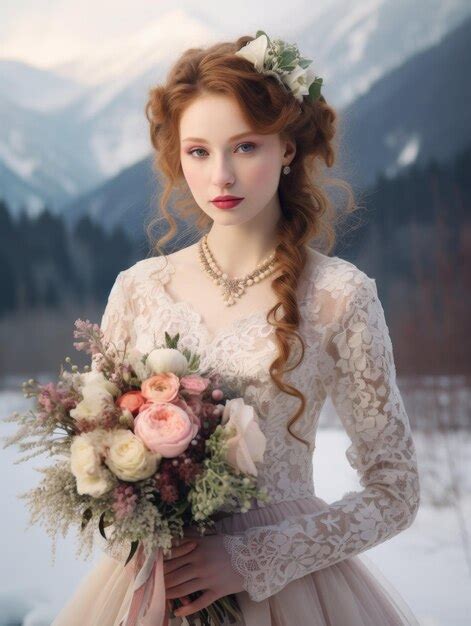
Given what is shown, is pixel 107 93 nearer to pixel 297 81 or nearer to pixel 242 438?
pixel 297 81

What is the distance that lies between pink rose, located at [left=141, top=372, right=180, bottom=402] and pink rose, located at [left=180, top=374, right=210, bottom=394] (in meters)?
0.01

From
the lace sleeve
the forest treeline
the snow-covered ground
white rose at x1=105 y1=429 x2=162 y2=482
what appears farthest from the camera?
the forest treeline

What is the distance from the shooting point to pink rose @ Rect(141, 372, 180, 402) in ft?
4.48

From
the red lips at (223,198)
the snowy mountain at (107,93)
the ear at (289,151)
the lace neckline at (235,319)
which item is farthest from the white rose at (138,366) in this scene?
the snowy mountain at (107,93)

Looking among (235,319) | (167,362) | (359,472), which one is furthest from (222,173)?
(359,472)

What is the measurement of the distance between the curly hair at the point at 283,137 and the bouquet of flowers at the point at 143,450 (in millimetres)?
266

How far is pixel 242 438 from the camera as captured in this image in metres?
1.36

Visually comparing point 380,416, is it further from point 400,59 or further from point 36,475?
point 400,59


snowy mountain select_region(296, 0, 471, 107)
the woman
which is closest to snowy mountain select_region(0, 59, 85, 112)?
snowy mountain select_region(296, 0, 471, 107)

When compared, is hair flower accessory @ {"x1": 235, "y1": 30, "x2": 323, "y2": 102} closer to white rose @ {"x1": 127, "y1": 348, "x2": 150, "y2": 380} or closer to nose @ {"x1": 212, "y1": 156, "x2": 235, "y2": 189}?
nose @ {"x1": 212, "y1": 156, "x2": 235, "y2": 189}

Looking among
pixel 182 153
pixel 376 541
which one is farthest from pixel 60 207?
pixel 376 541

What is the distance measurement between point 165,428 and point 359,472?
52 centimetres

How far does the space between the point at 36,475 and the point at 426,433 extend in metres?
1.87

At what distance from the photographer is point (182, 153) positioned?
170 centimetres
